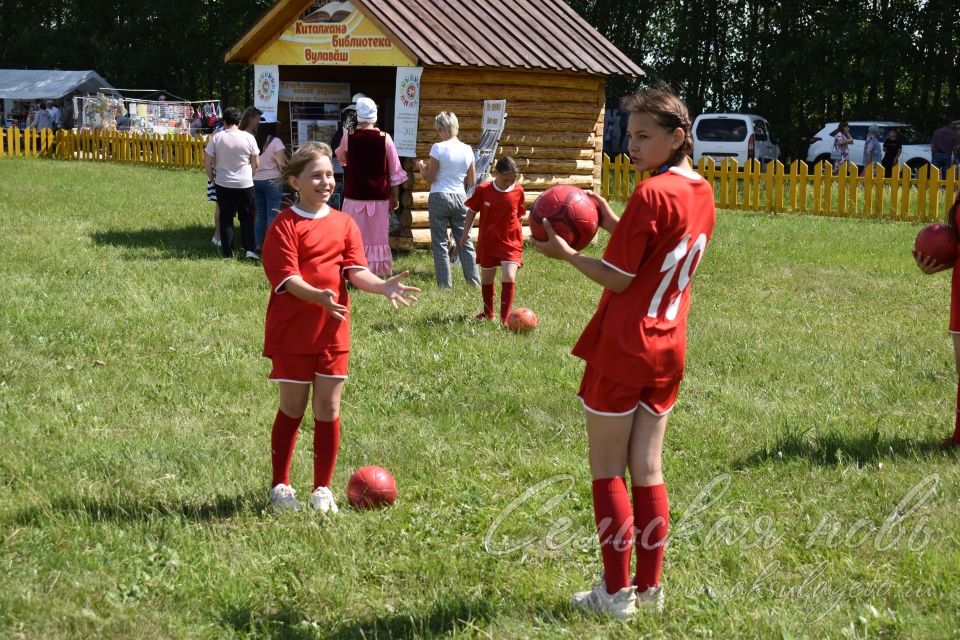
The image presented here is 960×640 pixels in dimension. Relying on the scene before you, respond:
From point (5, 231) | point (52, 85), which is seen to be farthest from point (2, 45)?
point (5, 231)

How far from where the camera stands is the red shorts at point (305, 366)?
5.00 meters

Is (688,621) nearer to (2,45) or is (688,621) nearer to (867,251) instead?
(867,251)

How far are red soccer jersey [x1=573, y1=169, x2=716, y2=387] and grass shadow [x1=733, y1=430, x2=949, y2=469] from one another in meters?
2.48

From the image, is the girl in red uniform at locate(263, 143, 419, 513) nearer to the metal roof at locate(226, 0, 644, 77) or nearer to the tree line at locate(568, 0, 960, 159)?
the metal roof at locate(226, 0, 644, 77)

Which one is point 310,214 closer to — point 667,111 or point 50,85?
point 667,111

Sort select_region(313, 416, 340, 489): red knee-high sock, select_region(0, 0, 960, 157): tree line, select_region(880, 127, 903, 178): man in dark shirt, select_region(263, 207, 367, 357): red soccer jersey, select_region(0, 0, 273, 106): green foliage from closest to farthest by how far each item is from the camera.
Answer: select_region(263, 207, 367, 357): red soccer jersey < select_region(313, 416, 340, 489): red knee-high sock < select_region(880, 127, 903, 178): man in dark shirt < select_region(0, 0, 960, 157): tree line < select_region(0, 0, 273, 106): green foliage

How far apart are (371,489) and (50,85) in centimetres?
4401

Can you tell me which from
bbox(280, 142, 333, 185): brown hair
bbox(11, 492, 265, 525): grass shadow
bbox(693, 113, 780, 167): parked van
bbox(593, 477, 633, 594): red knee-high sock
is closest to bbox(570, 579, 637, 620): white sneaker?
bbox(593, 477, 633, 594): red knee-high sock

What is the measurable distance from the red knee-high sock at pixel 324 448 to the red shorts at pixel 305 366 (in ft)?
0.87

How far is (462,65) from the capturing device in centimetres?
1457

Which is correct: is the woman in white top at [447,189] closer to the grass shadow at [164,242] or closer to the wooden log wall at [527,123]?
the wooden log wall at [527,123]

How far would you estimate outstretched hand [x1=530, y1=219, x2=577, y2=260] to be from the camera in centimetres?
391

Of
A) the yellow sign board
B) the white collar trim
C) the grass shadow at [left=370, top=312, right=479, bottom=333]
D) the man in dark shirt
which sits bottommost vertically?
the grass shadow at [left=370, top=312, right=479, bottom=333]

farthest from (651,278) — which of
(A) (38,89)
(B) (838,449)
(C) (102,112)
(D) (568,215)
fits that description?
(A) (38,89)
